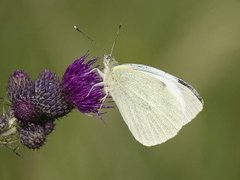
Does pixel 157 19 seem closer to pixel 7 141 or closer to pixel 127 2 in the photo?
pixel 127 2

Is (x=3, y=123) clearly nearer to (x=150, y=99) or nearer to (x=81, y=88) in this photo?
(x=81, y=88)

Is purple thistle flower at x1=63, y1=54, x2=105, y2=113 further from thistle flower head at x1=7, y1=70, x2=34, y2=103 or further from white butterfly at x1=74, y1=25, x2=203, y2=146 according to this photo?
thistle flower head at x1=7, y1=70, x2=34, y2=103

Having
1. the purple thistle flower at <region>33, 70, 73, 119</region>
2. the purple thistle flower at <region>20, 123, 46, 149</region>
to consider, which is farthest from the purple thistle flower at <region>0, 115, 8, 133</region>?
the purple thistle flower at <region>33, 70, 73, 119</region>

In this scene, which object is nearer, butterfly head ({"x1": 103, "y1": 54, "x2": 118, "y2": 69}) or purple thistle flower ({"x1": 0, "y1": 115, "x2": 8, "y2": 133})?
purple thistle flower ({"x1": 0, "y1": 115, "x2": 8, "y2": 133})

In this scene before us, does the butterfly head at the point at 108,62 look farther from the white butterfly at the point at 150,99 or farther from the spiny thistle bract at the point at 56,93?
the spiny thistle bract at the point at 56,93

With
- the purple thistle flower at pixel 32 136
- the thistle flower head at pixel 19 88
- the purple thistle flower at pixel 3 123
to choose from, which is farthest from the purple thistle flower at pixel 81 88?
the purple thistle flower at pixel 3 123

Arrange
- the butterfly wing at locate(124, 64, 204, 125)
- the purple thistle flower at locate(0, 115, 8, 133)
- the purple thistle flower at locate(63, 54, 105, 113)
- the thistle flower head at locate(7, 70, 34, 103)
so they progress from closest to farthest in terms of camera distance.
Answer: the purple thistle flower at locate(0, 115, 8, 133)
the thistle flower head at locate(7, 70, 34, 103)
the purple thistle flower at locate(63, 54, 105, 113)
the butterfly wing at locate(124, 64, 204, 125)

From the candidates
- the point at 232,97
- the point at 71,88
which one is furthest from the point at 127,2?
the point at 71,88
